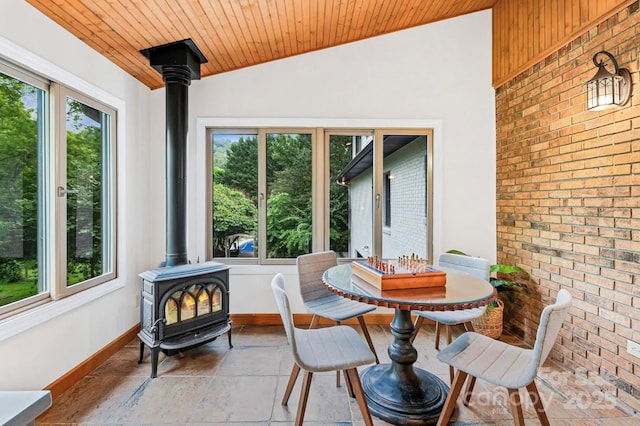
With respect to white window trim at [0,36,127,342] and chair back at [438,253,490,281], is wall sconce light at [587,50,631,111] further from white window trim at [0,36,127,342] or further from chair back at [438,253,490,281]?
white window trim at [0,36,127,342]

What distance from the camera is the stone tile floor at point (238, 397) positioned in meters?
2.01

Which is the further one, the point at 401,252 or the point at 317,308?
the point at 401,252

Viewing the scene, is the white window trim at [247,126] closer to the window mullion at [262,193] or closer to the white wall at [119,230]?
the window mullion at [262,193]

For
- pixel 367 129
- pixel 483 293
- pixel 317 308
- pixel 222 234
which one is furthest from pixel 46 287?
pixel 367 129

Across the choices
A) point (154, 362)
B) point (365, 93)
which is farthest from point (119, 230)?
point (365, 93)

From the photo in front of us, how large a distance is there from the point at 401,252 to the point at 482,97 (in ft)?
6.42

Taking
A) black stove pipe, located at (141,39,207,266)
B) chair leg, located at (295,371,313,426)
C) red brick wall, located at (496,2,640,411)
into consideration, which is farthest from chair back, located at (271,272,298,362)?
red brick wall, located at (496,2,640,411)

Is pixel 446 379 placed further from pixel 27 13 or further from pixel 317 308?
pixel 27 13

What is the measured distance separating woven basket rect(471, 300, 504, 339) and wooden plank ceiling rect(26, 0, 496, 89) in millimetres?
3031

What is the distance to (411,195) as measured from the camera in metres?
3.99

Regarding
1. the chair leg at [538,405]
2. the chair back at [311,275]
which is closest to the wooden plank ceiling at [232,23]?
the chair back at [311,275]

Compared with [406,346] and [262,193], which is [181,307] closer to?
[262,193]

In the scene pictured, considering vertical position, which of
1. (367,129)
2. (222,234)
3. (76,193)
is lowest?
(222,234)

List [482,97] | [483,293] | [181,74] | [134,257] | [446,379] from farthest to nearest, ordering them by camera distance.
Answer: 1. [482,97]
2. [134,257]
3. [181,74]
4. [446,379]
5. [483,293]
